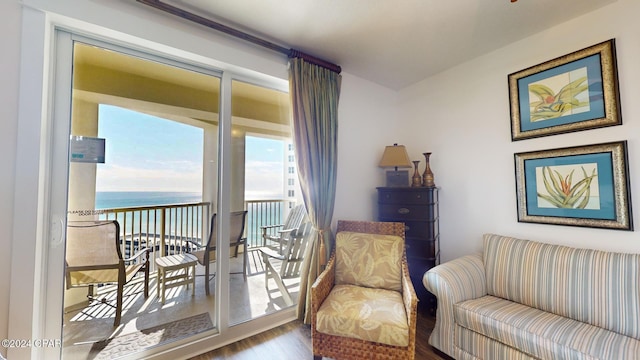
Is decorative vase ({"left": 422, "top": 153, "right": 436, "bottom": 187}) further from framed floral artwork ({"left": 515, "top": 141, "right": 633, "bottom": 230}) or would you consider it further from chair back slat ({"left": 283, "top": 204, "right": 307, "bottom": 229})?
chair back slat ({"left": 283, "top": 204, "right": 307, "bottom": 229})

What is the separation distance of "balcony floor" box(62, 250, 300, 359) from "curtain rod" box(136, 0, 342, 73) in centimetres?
182

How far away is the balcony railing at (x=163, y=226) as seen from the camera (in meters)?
1.68

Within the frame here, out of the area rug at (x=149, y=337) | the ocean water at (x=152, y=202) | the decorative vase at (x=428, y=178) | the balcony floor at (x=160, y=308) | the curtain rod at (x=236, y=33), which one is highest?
the curtain rod at (x=236, y=33)

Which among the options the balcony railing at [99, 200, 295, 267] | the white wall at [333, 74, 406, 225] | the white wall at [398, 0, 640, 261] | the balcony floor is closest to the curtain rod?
the white wall at [333, 74, 406, 225]

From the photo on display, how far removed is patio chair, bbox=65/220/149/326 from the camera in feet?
4.95

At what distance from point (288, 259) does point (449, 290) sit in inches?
56.3

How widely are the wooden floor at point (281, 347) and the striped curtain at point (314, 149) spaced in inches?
A: 7.3

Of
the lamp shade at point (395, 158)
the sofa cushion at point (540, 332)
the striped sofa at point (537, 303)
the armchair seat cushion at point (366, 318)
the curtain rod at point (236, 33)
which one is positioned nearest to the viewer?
the sofa cushion at point (540, 332)

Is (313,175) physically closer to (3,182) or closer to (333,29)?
(333,29)

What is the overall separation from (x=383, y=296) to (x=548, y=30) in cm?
250

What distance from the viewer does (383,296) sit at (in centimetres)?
180

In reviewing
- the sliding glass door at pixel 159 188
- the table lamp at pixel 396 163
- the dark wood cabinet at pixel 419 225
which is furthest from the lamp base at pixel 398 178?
the sliding glass door at pixel 159 188

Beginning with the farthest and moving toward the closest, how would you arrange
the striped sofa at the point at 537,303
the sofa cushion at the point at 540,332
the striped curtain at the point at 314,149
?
the striped curtain at the point at 314,149 < the striped sofa at the point at 537,303 < the sofa cushion at the point at 540,332

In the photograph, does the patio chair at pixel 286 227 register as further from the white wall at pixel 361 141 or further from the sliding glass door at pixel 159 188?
the white wall at pixel 361 141
